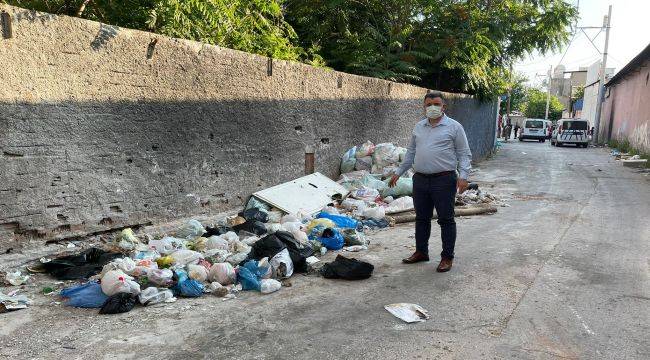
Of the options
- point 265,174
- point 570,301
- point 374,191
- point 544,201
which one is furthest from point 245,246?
point 544,201

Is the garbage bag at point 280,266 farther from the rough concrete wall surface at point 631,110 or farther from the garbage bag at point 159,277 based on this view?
the rough concrete wall surface at point 631,110

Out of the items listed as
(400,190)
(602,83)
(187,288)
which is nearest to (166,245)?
(187,288)

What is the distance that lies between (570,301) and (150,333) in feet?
10.3

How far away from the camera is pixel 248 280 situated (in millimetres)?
4102

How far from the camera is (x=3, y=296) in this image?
363 cm

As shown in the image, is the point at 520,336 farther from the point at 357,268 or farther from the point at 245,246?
the point at 245,246

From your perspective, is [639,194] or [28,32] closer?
[28,32]

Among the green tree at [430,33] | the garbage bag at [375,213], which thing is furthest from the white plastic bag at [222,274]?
the green tree at [430,33]

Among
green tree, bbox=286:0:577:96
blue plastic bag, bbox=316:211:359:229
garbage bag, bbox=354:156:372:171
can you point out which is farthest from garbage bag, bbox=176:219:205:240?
green tree, bbox=286:0:577:96

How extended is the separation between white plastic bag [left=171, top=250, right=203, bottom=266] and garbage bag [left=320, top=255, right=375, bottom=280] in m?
1.17

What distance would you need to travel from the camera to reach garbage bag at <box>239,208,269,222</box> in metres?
6.17

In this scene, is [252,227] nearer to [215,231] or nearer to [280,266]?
[215,231]

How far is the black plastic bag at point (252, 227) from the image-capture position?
5.61 meters

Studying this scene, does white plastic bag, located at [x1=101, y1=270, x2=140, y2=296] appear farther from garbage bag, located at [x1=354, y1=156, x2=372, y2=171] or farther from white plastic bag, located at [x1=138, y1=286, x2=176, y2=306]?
garbage bag, located at [x1=354, y1=156, x2=372, y2=171]
